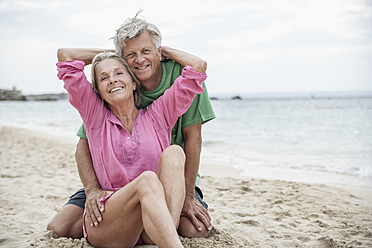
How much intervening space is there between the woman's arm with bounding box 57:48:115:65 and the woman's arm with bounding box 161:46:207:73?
0.48 metres

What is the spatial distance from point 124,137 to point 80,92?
0.45 meters

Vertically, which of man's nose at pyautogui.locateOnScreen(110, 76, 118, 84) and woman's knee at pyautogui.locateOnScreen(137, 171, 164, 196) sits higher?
man's nose at pyautogui.locateOnScreen(110, 76, 118, 84)

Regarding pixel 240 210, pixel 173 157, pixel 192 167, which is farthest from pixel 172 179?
pixel 240 210

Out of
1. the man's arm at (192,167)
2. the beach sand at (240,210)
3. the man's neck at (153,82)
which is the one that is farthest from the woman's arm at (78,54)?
the beach sand at (240,210)

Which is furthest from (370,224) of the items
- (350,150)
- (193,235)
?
(350,150)

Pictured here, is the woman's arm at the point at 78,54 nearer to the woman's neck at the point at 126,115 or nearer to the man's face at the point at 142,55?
the man's face at the point at 142,55

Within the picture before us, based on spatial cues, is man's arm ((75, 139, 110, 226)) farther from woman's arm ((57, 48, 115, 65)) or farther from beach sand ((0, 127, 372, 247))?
woman's arm ((57, 48, 115, 65))

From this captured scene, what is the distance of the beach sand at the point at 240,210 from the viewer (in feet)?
9.30

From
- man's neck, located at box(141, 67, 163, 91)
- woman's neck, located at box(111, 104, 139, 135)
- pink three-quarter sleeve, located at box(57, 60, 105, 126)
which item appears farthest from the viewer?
man's neck, located at box(141, 67, 163, 91)

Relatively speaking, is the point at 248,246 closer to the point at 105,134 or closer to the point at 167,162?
the point at 167,162

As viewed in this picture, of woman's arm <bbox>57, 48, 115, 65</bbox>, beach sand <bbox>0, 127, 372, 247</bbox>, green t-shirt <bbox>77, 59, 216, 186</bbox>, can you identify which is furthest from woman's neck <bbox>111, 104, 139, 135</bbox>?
beach sand <bbox>0, 127, 372, 247</bbox>

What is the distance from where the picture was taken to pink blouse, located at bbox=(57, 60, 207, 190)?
246cm

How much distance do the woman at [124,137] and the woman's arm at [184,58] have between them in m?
0.09

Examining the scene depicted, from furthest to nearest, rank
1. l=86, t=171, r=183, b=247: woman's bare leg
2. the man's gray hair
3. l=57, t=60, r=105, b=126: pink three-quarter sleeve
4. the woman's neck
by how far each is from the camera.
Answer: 1. the man's gray hair
2. the woman's neck
3. l=57, t=60, r=105, b=126: pink three-quarter sleeve
4. l=86, t=171, r=183, b=247: woman's bare leg
